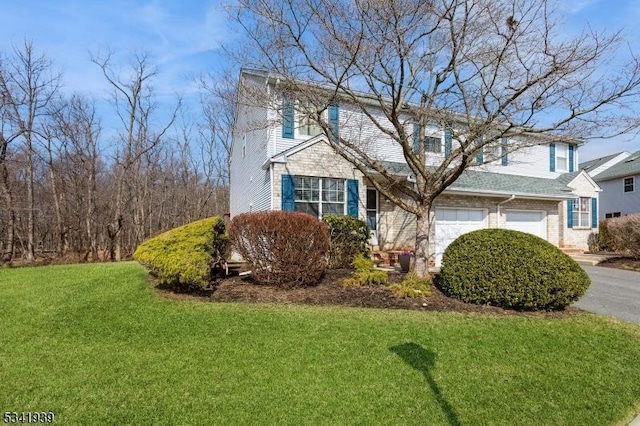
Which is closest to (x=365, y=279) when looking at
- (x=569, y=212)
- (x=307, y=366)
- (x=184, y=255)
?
(x=184, y=255)

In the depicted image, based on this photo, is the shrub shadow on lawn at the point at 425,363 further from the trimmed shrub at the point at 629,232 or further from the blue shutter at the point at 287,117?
the trimmed shrub at the point at 629,232

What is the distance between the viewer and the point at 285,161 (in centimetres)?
1118

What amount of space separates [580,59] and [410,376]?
6.07m

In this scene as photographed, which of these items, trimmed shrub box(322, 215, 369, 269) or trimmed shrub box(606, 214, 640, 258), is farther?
trimmed shrub box(606, 214, 640, 258)

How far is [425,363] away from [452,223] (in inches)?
417

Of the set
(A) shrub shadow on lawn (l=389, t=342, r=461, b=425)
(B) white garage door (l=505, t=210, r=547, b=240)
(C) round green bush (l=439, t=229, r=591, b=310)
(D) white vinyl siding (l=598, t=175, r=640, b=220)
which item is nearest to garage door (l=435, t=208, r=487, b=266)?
(B) white garage door (l=505, t=210, r=547, b=240)

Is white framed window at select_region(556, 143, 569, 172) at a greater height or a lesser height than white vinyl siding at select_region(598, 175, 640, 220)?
greater

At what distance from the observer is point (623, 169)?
24.5m

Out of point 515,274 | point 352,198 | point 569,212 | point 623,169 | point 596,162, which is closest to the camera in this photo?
point 515,274

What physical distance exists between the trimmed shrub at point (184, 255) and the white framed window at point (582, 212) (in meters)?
17.1

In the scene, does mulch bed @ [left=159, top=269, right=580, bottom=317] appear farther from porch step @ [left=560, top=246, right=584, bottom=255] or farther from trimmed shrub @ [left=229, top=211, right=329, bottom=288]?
porch step @ [left=560, top=246, right=584, bottom=255]

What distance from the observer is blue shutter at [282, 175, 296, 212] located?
11.2m

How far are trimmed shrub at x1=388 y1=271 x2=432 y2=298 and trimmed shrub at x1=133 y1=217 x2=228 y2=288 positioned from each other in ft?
11.5
